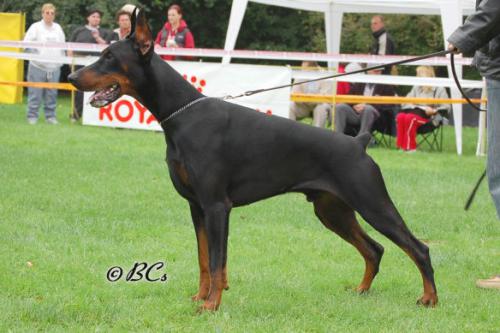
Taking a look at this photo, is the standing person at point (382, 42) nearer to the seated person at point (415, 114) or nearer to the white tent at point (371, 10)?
the white tent at point (371, 10)

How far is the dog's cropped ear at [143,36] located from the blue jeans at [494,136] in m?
2.16

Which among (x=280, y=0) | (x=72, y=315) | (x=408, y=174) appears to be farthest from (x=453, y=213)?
(x=280, y=0)

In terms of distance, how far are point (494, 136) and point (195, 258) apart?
2161mm

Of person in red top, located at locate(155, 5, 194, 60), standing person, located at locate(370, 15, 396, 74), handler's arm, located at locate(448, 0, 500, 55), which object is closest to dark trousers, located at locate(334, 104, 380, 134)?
standing person, located at locate(370, 15, 396, 74)

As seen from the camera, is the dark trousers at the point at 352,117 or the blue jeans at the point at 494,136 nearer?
the blue jeans at the point at 494,136

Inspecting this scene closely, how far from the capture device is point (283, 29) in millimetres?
30109

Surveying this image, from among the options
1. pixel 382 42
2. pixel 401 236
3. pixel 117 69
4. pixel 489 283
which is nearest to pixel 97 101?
pixel 117 69

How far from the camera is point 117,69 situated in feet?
14.6

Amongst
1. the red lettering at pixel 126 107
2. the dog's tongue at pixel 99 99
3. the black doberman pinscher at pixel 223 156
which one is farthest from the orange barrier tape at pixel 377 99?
the dog's tongue at pixel 99 99

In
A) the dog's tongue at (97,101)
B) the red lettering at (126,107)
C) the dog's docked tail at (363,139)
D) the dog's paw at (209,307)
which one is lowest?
the red lettering at (126,107)

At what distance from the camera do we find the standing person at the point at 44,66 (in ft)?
48.1

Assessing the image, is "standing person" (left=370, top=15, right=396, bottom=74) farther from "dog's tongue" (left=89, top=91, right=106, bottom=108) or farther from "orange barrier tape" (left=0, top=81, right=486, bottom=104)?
"dog's tongue" (left=89, top=91, right=106, bottom=108)

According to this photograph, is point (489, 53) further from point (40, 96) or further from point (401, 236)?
point (40, 96)

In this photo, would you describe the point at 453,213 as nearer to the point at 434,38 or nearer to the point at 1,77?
the point at 1,77
